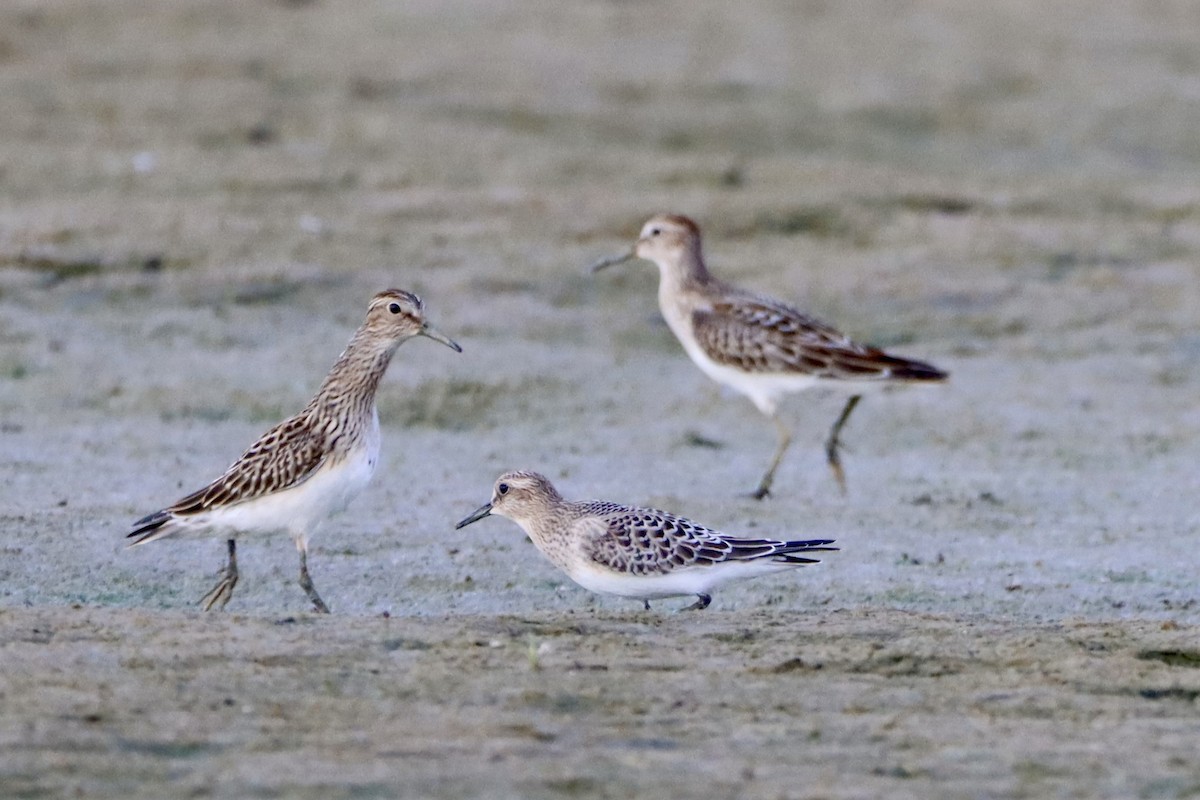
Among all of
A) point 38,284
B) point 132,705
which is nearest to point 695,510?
point 132,705

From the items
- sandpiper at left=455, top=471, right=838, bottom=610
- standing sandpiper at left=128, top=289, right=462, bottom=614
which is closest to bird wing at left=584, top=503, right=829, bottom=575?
sandpiper at left=455, top=471, right=838, bottom=610

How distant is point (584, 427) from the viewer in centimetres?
1067

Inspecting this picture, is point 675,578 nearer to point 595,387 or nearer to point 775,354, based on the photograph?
point 775,354

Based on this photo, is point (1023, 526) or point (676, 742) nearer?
point (676, 742)

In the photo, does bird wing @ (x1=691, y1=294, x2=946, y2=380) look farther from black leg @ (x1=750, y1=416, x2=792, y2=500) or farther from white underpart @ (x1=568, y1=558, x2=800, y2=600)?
white underpart @ (x1=568, y1=558, x2=800, y2=600)

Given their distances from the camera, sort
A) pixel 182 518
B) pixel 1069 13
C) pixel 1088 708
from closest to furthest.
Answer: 1. pixel 1088 708
2. pixel 182 518
3. pixel 1069 13

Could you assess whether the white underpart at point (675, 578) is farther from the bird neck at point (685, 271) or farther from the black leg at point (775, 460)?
the bird neck at point (685, 271)

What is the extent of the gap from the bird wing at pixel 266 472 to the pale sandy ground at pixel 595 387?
1.70 ft

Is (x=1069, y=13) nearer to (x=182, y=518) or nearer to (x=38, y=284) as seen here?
(x=38, y=284)

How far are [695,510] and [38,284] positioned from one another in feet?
16.9

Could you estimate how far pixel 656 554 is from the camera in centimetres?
696

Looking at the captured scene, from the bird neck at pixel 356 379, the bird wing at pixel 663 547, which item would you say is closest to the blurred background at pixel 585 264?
the bird wing at pixel 663 547

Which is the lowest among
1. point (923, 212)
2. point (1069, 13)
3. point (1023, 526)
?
point (1023, 526)

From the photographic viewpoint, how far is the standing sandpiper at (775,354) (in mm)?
10180
